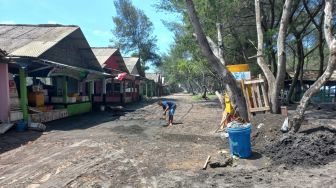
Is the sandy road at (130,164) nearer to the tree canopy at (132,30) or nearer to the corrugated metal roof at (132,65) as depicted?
the corrugated metal roof at (132,65)

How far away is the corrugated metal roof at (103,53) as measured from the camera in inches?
1175

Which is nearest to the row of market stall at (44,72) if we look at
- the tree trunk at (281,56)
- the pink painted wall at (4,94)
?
the pink painted wall at (4,94)

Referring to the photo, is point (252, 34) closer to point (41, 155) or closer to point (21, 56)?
point (21, 56)

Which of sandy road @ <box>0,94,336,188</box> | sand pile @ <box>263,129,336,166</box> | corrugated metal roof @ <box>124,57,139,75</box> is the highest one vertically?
corrugated metal roof @ <box>124,57,139,75</box>

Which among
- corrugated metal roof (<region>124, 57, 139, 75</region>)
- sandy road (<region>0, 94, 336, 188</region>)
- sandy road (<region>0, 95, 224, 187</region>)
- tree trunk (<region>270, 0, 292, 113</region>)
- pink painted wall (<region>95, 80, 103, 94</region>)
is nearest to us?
sandy road (<region>0, 94, 336, 188</region>)

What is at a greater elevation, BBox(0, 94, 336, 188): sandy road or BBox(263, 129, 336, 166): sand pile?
BBox(263, 129, 336, 166): sand pile

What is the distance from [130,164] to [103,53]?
24942mm

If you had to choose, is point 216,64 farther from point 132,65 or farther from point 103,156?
point 132,65

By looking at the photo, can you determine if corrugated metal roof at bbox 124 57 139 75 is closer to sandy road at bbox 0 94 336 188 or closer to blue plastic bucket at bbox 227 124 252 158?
sandy road at bbox 0 94 336 188

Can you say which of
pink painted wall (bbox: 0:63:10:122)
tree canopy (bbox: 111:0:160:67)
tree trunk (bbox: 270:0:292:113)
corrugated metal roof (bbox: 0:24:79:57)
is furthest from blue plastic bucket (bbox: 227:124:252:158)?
tree canopy (bbox: 111:0:160:67)

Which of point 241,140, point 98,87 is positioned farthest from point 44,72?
point 98,87

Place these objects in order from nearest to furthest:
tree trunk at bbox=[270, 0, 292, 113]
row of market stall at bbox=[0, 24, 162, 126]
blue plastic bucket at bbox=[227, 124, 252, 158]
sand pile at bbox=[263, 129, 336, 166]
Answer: sand pile at bbox=[263, 129, 336, 166], blue plastic bucket at bbox=[227, 124, 252, 158], tree trunk at bbox=[270, 0, 292, 113], row of market stall at bbox=[0, 24, 162, 126]

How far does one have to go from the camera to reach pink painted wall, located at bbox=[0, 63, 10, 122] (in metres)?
13.5

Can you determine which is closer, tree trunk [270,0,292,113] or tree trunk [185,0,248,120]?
tree trunk [185,0,248,120]
